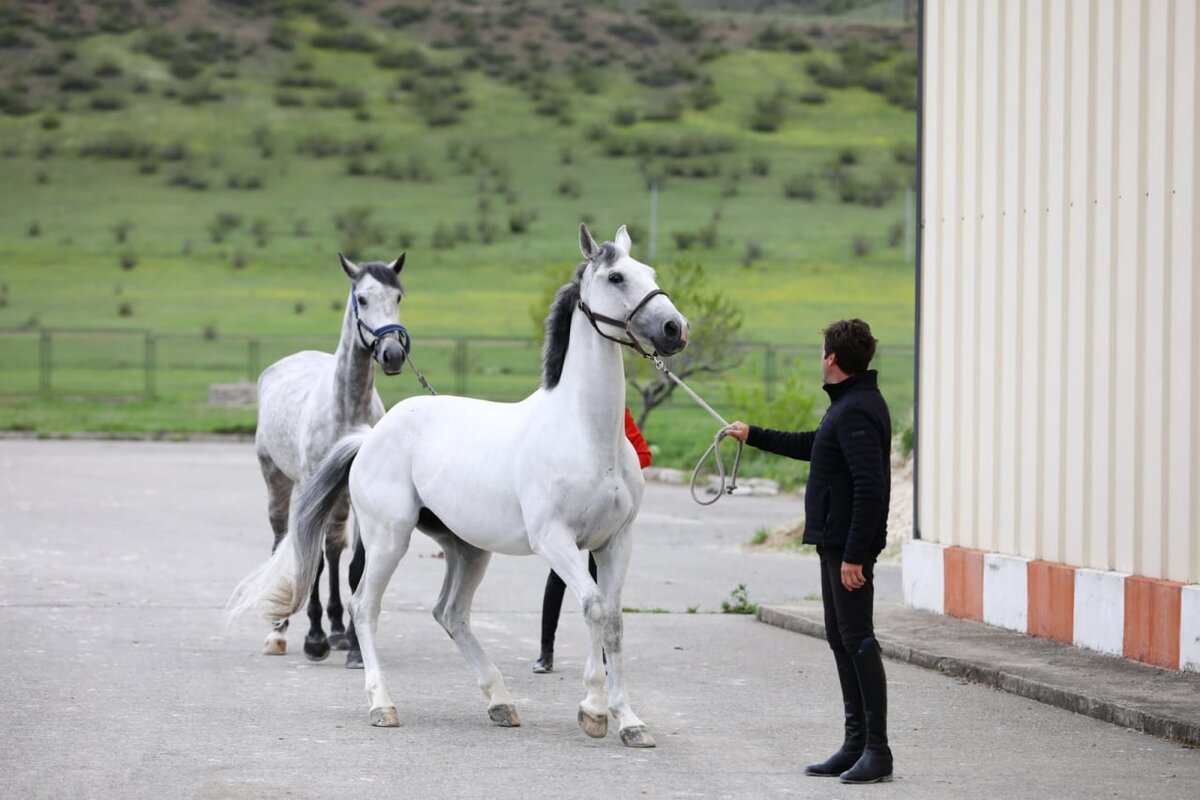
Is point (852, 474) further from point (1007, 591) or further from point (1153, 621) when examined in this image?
point (1007, 591)

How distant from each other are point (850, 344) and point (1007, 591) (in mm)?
5008

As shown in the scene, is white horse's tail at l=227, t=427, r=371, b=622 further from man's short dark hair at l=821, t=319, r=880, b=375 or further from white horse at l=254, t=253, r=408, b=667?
man's short dark hair at l=821, t=319, r=880, b=375

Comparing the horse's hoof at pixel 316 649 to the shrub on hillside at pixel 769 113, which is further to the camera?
the shrub on hillside at pixel 769 113

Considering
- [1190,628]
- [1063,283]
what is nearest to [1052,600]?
[1190,628]

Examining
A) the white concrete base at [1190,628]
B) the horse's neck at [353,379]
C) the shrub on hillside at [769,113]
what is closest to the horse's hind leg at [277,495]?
the horse's neck at [353,379]

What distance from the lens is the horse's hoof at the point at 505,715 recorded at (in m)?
9.68

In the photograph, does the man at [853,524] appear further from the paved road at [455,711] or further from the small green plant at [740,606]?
the small green plant at [740,606]

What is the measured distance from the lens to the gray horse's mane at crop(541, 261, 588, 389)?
955 centimetres

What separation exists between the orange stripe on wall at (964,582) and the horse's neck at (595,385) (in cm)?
474

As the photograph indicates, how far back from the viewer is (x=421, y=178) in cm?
9150

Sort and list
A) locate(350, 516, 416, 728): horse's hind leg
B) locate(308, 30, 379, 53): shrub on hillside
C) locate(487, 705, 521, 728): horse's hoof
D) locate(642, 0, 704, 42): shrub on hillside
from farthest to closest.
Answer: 1. locate(642, 0, 704, 42): shrub on hillside
2. locate(308, 30, 379, 53): shrub on hillside
3. locate(350, 516, 416, 728): horse's hind leg
4. locate(487, 705, 521, 728): horse's hoof

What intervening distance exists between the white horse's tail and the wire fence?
34645mm

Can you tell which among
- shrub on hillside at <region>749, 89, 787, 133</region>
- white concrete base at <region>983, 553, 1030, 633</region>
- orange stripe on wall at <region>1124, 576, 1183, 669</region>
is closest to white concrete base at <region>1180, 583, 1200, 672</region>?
orange stripe on wall at <region>1124, 576, 1183, 669</region>

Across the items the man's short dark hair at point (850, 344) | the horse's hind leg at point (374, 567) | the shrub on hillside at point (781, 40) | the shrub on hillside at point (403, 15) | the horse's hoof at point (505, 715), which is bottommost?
the horse's hoof at point (505, 715)
